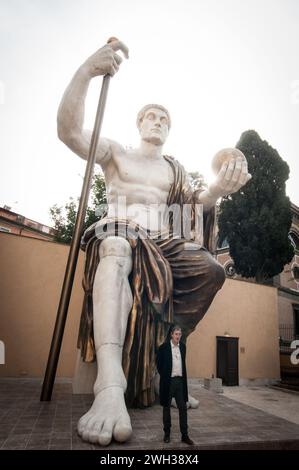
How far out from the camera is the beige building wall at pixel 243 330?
1052 centimetres

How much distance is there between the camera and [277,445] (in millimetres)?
1999

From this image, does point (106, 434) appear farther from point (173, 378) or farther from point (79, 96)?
point (79, 96)

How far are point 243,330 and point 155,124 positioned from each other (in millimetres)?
10167

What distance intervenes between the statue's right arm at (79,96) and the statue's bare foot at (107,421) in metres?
2.06

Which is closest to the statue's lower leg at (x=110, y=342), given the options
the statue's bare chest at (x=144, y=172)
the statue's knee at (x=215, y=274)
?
the statue's knee at (x=215, y=274)

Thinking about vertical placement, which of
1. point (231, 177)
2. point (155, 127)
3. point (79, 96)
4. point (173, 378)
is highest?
point (155, 127)

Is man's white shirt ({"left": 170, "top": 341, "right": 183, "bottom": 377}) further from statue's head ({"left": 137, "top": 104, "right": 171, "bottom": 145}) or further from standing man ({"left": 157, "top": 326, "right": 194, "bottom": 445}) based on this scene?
statue's head ({"left": 137, "top": 104, "right": 171, "bottom": 145})

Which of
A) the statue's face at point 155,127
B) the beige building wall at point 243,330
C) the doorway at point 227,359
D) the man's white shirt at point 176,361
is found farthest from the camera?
the doorway at point 227,359

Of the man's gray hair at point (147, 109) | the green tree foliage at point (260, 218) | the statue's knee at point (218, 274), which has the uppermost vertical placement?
the green tree foliage at point (260, 218)

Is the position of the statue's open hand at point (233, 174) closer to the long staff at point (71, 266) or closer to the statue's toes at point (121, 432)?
the long staff at point (71, 266)

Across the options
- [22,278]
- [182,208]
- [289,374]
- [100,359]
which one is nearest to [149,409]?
[100,359]

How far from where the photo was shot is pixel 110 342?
7.28 ft

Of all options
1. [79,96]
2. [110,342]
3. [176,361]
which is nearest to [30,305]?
[110,342]

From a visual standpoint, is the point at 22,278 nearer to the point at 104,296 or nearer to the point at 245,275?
the point at 104,296
